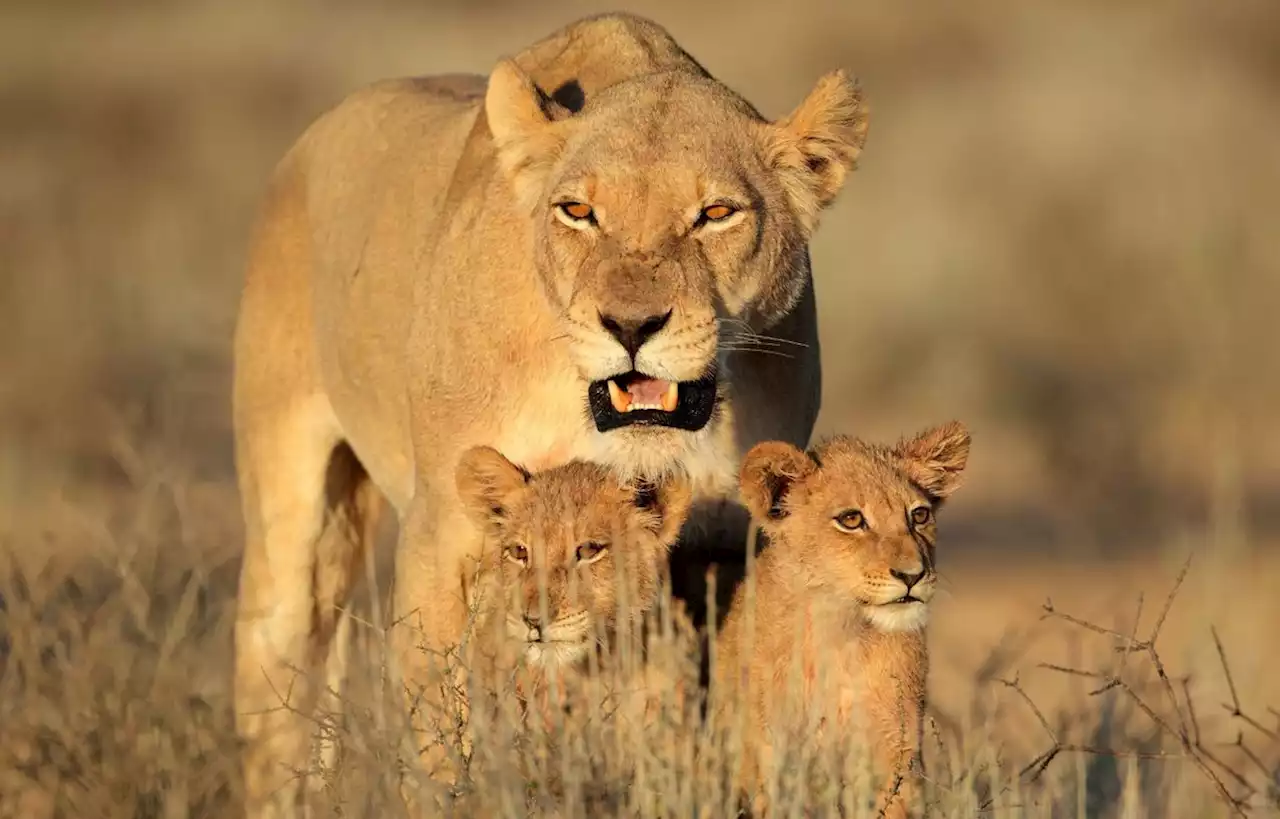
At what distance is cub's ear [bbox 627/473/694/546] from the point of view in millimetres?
5441

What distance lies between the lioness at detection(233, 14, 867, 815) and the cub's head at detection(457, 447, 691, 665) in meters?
0.09

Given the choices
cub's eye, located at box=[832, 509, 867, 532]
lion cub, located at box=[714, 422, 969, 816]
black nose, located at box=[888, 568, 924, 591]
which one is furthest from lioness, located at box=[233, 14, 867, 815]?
black nose, located at box=[888, 568, 924, 591]

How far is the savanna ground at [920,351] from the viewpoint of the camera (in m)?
5.50

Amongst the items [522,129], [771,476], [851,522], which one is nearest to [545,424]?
[771,476]

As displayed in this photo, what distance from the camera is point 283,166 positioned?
7.45 m

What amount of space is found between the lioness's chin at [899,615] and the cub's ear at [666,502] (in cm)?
59

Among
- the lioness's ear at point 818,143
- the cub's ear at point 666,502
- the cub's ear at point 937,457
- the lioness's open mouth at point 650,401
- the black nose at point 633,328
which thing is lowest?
the cub's ear at point 666,502

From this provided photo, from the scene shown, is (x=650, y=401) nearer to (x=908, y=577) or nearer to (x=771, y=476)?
(x=771, y=476)

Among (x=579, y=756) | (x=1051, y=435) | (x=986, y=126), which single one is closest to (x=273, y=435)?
(x=579, y=756)

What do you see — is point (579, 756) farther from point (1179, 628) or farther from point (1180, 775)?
point (1179, 628)

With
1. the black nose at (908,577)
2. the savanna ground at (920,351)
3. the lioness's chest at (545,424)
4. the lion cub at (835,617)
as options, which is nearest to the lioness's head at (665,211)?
the lioness's chest at (545,424)

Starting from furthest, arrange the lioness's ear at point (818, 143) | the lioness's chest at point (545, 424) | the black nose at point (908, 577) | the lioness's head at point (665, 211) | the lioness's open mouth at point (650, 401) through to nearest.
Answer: the lioness's ear at point (818, 143) → the lioness's chest at point (545, 424) → the lioness's open mouth at point (650, 401) → the lioness's head at point (665, 211) → the black nose at point (908, 577)

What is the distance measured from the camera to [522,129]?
228 inches

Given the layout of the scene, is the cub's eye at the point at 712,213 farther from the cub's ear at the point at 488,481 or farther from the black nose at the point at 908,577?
the black nose at the point at 908,577
